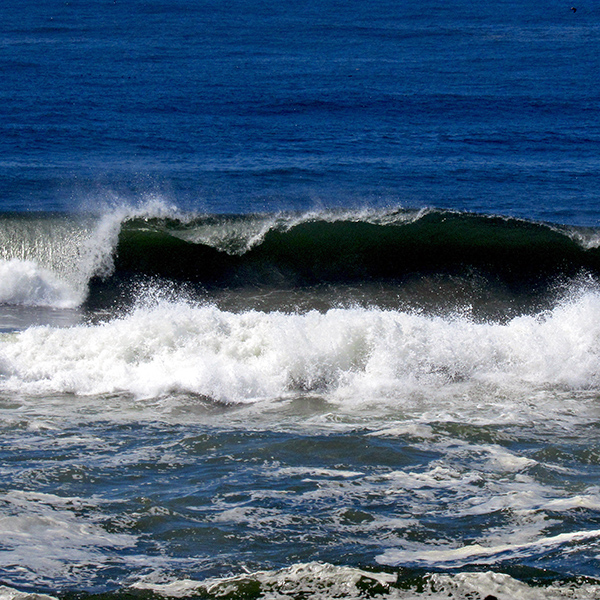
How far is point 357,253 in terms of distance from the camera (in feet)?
50.9

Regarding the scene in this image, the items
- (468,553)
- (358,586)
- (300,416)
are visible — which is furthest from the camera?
(300,416)

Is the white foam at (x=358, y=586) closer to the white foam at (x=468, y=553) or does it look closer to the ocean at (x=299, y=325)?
the ocean at (x=299, y=325)

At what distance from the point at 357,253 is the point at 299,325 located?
5.09 m

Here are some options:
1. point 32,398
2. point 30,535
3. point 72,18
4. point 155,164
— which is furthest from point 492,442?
point 72,18

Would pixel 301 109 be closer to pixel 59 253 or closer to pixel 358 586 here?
pixel 59 253

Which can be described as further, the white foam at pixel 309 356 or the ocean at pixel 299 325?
the white foam at pixel 309 356

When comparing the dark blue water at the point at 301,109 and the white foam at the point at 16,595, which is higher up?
the dark blue water at the point at 301,109

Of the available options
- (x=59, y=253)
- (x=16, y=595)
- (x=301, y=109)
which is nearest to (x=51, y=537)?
(x=16, y=595)

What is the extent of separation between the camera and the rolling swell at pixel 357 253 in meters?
15.1

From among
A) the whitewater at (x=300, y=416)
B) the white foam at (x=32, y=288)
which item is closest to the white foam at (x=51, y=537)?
the whitewater at (x=300, y=416)

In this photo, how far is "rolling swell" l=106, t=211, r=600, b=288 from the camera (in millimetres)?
15148

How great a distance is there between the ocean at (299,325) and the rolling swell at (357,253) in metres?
0.05

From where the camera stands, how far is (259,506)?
6211 millimetres

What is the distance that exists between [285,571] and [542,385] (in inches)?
204
